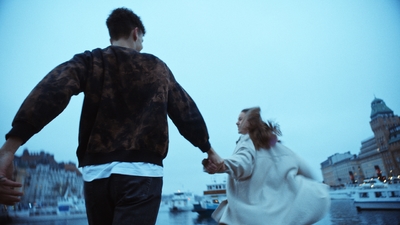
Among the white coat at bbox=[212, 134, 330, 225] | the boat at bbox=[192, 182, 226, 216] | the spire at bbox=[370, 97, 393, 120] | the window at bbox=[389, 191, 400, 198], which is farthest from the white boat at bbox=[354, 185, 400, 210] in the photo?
the white coat at bbox=[212, 134, 330, 225]

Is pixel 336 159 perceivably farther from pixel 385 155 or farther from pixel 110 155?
pixel 110 155

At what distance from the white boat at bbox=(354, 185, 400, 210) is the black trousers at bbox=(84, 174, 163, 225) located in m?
21.4

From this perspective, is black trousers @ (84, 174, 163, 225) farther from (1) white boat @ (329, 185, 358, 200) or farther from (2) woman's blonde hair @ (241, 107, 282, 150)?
(1) white boat @ (329, 185, 358, 200)

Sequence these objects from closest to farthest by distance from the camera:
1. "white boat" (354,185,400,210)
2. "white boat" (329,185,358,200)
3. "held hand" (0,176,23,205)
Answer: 1. "held hand" (0,176,23,205)
2. "white boat" (354,185,400,210)
3. "white boat" (329,185,358,200)

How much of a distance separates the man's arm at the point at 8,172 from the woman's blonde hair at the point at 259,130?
1.82 m

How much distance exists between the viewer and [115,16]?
1.37m

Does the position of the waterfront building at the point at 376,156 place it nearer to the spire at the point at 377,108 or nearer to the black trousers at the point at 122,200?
the spire at the point at 377,108

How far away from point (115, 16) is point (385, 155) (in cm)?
3831

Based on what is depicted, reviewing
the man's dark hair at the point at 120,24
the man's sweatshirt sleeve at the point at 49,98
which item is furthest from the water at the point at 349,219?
the man's sweatshirt sleeve at the point at 49,98

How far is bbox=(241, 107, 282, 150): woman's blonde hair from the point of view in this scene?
220cm

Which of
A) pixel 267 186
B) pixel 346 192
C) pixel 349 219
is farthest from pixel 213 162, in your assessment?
pixel 346 192

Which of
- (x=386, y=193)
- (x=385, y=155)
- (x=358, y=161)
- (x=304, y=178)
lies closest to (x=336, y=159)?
(x=358, y=161)

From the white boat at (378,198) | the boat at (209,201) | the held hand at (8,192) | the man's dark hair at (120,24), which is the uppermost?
the man's dark hair at (120,24)

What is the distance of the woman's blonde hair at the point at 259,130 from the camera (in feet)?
7.22
